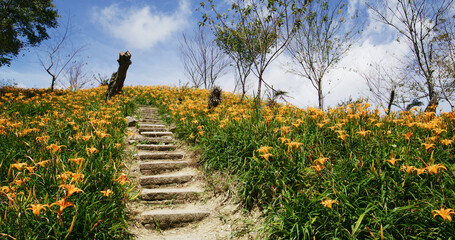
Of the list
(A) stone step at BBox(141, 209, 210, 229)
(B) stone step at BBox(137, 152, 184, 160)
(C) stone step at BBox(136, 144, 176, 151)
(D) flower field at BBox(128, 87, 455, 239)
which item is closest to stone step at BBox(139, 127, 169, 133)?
(C) stone step at BBox(136, 144, 176, 151)

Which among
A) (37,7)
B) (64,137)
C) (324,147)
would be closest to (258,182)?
(324,147)

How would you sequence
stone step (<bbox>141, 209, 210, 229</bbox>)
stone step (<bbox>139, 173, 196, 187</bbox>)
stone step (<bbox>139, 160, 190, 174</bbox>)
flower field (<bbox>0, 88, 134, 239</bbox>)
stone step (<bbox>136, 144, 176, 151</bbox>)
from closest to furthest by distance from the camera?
flower field (<bbox>0, 88, 134, 239</bbox>) → stone step (<bbox>141, 209, 210, 229</bbox>) → stone step (<bbox>139, 173, 196, 187</bbox>) → stone step (<bbox>139, 160, 190, 174</bbox>) → stone step (<bbox>136, 144, 176, 151</bbox>)

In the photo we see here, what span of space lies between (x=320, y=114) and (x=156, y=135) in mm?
4390

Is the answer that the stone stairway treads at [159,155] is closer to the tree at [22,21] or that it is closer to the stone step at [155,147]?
the stone step at [155,147]

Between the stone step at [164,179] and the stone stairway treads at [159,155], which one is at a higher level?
the stone stairway treads at [159,155]

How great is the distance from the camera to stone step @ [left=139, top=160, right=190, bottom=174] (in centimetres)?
484

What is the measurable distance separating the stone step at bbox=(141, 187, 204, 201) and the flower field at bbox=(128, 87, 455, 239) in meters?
0.68

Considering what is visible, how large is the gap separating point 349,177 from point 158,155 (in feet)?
13.1

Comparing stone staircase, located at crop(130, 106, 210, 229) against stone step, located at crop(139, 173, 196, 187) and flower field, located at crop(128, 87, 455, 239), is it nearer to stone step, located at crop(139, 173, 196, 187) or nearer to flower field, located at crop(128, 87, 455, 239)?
stone step, located at crop(139, 173, 196, 187)

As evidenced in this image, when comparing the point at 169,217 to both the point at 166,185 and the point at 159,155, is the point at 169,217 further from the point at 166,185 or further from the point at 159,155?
the point at 159,155

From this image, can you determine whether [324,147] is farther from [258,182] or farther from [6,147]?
[6,147]

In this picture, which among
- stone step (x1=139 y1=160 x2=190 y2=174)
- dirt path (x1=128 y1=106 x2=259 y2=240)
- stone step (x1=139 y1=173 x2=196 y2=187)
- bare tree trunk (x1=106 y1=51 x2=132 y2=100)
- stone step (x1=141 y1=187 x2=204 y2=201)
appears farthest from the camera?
bare tree trunk (x1=106 y1=51 x2=132 y2=100)

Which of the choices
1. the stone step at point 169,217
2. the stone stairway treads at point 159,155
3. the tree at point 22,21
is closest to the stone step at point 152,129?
the stone stairway treads at point 159,155

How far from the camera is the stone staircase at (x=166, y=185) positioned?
11.5 ft
